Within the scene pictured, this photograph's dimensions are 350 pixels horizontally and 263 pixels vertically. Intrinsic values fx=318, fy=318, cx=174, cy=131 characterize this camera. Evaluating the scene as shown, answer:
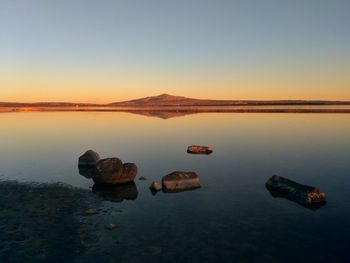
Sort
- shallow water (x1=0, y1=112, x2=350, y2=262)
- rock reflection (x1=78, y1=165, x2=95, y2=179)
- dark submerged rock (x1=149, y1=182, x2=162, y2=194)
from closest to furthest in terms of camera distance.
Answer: shallow water (x1=0, y1=112, x2=350, y2=262) → dark submerged rock (x1=149, y1=182, x2=162, y2=194) → rock reflection (x1=78, y1=165, x2=95, y2=179)

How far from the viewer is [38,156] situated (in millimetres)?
43531

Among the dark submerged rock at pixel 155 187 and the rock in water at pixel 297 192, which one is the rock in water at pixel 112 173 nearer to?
the dark submerged rock at pixel 155 187

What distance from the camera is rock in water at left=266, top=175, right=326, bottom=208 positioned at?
2422 cm

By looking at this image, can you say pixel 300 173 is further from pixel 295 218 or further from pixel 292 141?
pixel 292 141

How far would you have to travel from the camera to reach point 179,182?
92.9 ft

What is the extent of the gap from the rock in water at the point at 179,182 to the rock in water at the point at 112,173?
3752 millimetres

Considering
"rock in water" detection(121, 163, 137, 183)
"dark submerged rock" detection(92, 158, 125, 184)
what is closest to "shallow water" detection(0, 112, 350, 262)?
"rock in water" detection(121, 163, 137, 183)

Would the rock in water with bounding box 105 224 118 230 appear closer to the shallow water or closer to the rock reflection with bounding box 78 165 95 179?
the shallow water

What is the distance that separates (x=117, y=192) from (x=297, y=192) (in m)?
15.1

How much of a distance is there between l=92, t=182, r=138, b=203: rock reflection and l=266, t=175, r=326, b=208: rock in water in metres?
12.0

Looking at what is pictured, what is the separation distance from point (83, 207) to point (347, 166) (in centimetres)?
2982

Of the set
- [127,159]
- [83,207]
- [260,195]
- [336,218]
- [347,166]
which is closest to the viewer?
[336,218]

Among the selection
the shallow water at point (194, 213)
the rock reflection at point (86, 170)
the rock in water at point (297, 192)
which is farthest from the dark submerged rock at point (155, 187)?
the rock in water at point (297, 192)

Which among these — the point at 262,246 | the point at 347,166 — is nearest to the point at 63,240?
the point at 262,246
